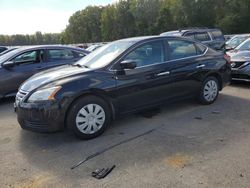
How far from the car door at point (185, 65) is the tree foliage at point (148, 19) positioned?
45.6 meters

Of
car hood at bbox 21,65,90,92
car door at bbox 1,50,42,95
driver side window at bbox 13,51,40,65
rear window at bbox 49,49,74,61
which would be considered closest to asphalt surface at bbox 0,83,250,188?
car hood at bbox 21,65,90,92

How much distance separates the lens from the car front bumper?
4.35 meters

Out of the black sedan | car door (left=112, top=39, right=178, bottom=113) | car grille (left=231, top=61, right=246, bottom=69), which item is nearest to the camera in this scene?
car door (left=112, top=39, right=178, bottom=113)

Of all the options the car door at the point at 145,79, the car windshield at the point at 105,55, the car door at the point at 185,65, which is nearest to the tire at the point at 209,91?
the car door at the point at 185,65

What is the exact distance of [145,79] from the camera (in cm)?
516

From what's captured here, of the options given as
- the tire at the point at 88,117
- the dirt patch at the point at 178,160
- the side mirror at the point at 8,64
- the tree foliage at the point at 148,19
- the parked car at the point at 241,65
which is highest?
the tree foliage at the point at 148,19

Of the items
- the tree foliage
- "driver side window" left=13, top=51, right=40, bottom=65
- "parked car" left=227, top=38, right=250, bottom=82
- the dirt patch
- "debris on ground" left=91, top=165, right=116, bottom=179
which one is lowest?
"debris on ground" left=91, top=165, right=116, bottom=179

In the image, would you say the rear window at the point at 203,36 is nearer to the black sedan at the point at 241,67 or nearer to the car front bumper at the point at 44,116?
the black sedan at the point at 241,67

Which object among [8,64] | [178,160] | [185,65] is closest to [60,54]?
[8,64]

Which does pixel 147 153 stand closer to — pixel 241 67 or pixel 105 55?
pixel 105 55

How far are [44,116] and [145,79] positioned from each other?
5.99 feet

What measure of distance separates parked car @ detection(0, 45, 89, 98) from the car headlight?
3.23 metres

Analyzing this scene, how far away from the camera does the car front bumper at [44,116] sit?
4348 mm

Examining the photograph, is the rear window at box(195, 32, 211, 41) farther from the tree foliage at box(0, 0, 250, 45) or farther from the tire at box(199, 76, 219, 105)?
the tree foliage at box(0, 0, 250, 45)
